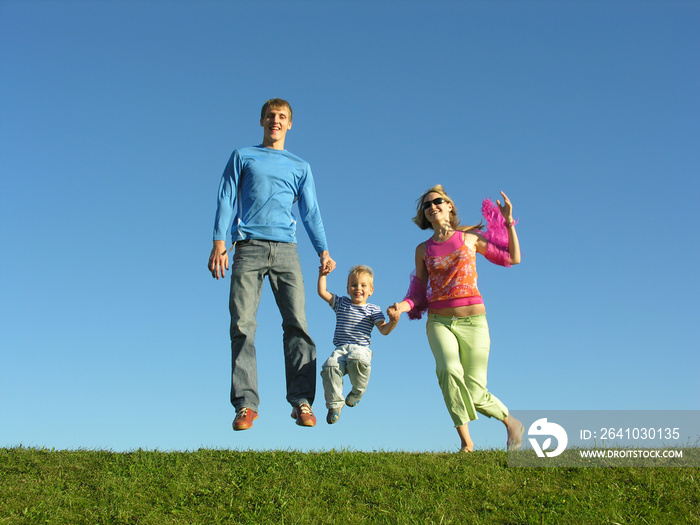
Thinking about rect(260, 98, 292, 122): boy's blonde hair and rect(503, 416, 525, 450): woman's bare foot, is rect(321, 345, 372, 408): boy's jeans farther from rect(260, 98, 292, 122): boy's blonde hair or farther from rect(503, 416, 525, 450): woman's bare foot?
rect(260, 98, 292, 122): boy's blonde hair

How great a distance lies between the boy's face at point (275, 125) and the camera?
8992 millimetres

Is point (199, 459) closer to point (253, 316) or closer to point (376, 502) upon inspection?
point (253, 316)

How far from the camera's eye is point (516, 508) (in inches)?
259

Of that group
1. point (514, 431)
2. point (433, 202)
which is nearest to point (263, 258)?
point (433, 202)

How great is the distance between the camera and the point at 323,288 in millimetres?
9156

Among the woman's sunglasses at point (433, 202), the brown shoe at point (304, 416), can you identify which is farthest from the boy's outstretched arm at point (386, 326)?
the woman's sunglasses at point (433, 202)

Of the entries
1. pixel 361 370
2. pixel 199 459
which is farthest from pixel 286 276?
pixel 199 459

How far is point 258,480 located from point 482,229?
4.24 m

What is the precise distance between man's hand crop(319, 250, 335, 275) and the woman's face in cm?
141


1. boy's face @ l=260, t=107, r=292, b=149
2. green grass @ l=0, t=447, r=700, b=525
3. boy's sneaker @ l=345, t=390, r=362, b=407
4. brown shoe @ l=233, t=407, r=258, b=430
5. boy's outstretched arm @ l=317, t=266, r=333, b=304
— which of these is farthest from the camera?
boy's outstretched arm @ l=317, t=266, r=333, b=304

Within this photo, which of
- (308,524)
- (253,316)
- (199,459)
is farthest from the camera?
(253,316)

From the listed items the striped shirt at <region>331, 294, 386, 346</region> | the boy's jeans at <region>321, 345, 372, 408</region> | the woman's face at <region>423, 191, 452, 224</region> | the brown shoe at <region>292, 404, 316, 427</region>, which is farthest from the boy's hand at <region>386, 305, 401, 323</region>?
the brown shoe at <region>292, 404, 316, 427</region>

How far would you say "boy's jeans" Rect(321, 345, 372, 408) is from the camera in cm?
858

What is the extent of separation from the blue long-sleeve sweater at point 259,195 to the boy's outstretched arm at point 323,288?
1.98 feet
